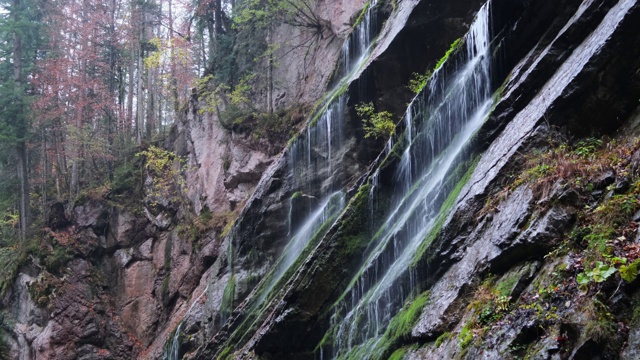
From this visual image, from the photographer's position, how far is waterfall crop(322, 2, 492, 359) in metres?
8.50

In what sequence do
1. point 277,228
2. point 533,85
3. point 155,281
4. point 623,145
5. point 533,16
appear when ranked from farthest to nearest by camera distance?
point 155,281, point 277,228, point 533,16, point 533,85, point 623,145

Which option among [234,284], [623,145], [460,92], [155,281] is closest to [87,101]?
[155,281]

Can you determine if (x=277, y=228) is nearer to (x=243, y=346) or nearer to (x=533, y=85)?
(x=243, y=346)

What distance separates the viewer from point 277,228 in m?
16.0

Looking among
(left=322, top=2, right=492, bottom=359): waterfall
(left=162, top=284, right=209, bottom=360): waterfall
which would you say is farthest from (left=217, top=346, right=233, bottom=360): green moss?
(left=162, top=284, right=209, bottom=360): waterfall

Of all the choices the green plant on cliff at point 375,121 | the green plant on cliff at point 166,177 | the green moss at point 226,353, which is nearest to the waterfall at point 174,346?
the green moss at point 226,353

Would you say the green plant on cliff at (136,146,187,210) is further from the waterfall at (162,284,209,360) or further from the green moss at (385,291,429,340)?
the green moss at (385,291,429,340)

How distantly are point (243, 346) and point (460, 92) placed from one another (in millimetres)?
7257

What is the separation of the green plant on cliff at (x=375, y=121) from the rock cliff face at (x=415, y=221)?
31cm

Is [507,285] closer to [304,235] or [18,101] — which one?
[304,235]

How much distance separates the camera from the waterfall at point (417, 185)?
850cm

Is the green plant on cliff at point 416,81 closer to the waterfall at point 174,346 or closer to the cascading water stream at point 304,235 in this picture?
the cascading water stream at point 304,235

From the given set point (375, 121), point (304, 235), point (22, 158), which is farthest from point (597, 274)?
point (22, 158)

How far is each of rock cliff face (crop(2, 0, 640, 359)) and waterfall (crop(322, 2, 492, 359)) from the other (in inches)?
1.7
